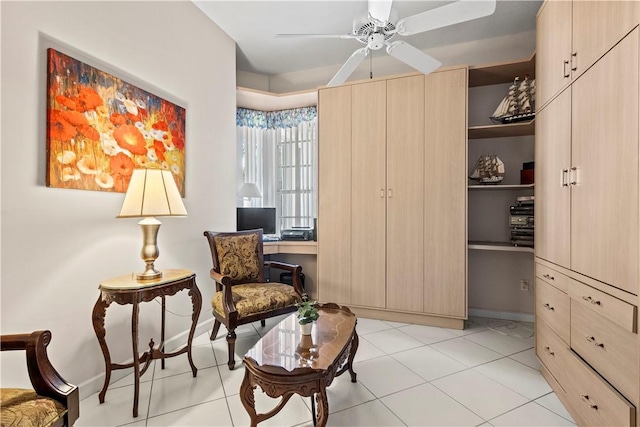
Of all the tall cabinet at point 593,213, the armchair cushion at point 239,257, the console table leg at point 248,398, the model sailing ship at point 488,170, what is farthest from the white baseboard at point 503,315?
the console table leg at point 248,398

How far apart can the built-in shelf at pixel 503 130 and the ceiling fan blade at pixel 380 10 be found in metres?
1.49

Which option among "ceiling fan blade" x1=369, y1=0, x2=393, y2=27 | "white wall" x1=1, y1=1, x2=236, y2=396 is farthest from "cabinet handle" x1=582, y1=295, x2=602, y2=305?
"white wall" x1=1, y1=1, x2=236, y2=396

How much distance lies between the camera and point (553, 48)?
1934 mm

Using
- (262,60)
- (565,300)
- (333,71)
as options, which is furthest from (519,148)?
(262,60)

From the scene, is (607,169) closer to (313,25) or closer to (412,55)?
(412,55)

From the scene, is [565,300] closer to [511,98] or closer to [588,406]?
[588,406]

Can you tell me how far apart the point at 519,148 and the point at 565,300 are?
1.95 meters

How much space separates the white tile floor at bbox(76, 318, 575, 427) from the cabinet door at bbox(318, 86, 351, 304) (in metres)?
0.87

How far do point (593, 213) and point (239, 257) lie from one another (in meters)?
2.44

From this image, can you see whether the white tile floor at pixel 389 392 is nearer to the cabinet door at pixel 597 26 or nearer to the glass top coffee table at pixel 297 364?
the glass top coffee table at pixel 297 364

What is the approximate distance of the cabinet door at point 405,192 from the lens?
9.87ft

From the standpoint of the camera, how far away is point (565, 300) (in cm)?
176

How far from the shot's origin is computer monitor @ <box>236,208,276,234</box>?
3.60 m

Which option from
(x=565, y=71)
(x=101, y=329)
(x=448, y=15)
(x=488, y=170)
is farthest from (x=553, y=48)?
(x=101, y=329)
